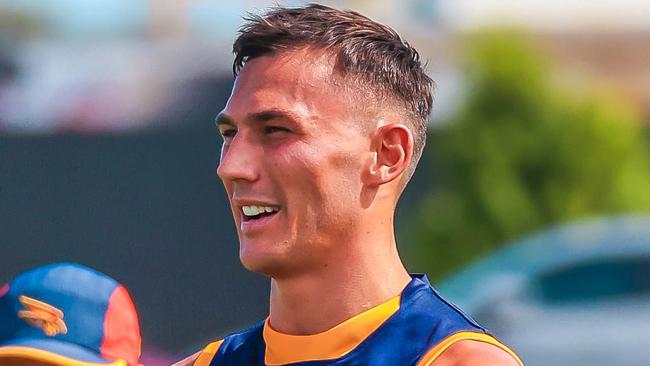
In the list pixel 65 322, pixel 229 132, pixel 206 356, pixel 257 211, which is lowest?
pixel 206 356

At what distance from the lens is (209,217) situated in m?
9.81

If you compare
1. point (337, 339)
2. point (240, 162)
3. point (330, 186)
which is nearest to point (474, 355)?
point (337, 339)

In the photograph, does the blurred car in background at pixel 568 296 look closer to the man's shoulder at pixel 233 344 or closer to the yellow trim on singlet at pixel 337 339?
the man's shoulder at pixel 233 344

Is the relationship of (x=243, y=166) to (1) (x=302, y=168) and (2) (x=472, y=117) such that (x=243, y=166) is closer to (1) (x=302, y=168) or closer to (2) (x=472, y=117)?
(1) (x=302, y=168)

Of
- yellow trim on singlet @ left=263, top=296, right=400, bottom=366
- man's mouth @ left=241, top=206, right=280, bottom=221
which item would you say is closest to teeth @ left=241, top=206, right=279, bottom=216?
man's mouth @ left=241, top=206, right=280, bottom=221

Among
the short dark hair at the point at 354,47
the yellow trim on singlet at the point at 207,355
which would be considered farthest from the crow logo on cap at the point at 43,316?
the short dark hair at the point at 354,47

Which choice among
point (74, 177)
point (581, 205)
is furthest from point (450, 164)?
point (74, 177)

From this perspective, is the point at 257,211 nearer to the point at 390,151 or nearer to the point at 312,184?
the point at 312,184

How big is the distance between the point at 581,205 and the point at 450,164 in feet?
3.24

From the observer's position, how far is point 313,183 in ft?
8.45

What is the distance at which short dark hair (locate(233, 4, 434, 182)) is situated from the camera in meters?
2.67

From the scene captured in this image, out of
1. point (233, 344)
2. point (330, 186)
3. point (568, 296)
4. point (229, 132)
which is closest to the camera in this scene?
point (330, 186)

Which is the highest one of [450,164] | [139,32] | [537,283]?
[139,32]

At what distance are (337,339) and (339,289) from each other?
9cm
